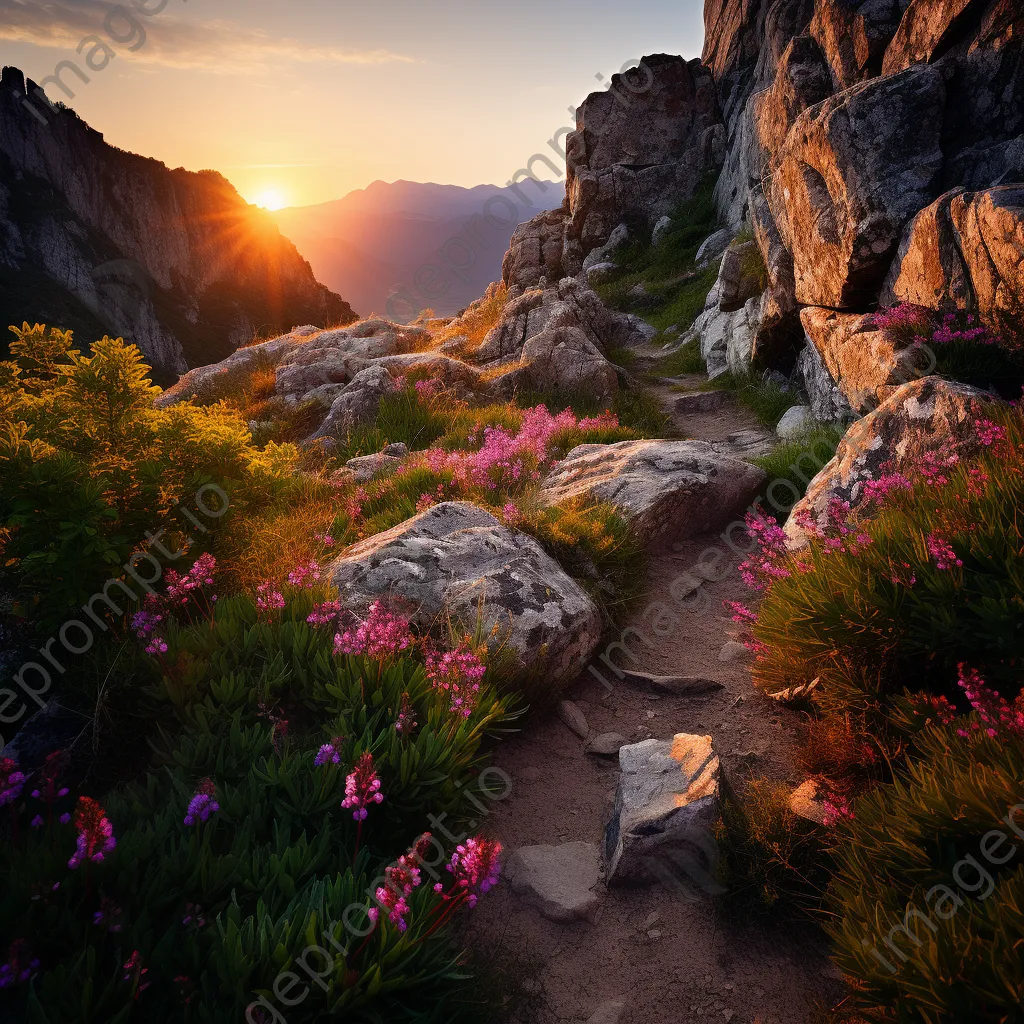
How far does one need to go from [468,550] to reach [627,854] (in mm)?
2968

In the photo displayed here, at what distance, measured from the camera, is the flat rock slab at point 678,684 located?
16.3 feet

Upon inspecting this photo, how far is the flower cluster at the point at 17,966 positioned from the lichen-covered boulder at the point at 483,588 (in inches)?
116

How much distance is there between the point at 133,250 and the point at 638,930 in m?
155

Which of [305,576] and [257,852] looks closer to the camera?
[257,852]

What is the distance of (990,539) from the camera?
10.9 feet

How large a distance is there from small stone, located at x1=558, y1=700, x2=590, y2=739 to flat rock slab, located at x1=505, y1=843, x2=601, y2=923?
1076 millimetres

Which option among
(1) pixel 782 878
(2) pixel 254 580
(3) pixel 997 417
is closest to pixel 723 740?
(1) pixel 782 878

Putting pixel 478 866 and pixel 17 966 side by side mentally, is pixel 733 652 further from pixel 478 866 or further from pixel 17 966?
pixel 17 966

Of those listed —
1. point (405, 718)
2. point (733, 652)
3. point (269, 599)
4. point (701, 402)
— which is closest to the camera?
point (405, 718)

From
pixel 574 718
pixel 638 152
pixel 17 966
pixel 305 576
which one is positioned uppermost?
pixel 638 152

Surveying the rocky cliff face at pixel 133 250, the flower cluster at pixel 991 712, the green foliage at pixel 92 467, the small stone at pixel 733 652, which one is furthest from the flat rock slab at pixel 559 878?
the rocky cliff face at pixel 133 250

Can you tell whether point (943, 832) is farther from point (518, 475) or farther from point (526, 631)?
point (518, 475)

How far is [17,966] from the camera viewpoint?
2.01 m

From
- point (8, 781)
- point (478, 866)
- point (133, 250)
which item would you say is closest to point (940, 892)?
point (478, 866)
